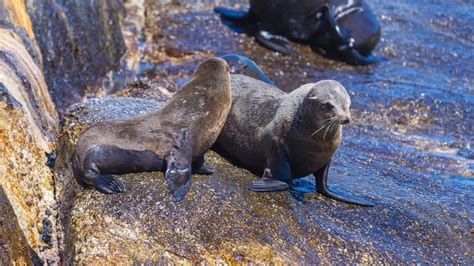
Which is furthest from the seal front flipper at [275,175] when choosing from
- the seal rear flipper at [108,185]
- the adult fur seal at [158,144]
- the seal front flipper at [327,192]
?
the seal rear flipper at [108,185]

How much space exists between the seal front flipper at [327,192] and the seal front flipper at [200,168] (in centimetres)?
74

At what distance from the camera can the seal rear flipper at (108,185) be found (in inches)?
186

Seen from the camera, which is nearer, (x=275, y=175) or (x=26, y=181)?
(x=275, y=175)

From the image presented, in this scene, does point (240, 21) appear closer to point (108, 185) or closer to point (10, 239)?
point (108, 185)

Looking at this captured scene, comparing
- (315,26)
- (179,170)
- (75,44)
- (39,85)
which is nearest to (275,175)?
(179,170)

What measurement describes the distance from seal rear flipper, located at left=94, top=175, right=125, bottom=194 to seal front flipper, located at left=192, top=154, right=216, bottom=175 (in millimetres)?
579

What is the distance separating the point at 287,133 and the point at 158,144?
3.05 feet

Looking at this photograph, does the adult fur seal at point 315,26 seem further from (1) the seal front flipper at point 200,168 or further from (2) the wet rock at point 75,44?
(1) the seal front flipper at point 200,168

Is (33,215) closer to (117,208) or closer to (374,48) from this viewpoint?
(117,208)

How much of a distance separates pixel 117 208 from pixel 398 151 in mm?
4994

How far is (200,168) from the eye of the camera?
17.0 feet

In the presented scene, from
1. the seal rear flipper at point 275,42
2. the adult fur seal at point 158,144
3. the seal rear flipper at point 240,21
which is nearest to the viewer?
the adult fur seal at point 158,144

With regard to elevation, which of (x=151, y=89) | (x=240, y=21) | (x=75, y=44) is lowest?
(x=240, y=21)

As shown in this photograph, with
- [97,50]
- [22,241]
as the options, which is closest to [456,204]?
[22,241]
